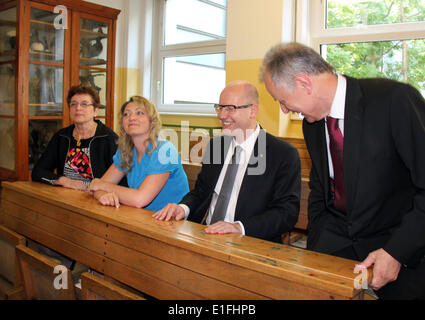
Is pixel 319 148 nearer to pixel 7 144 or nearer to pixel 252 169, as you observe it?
pixel 252 169

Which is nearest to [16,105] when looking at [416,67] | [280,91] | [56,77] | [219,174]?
[56,77]

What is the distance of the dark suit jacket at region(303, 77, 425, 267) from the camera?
1.11m

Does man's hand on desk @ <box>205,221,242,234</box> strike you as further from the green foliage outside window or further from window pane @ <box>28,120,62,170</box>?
window pane @ <box>28,120,62,170</box>

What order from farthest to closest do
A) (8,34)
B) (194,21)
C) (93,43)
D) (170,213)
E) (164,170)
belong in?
(194,21) → (93,43) → (8,34) → (164,170) → (170,213)

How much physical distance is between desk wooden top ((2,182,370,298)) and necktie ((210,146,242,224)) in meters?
0.33

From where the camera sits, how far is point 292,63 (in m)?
1.30

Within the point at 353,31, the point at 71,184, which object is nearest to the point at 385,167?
the point at 71,184

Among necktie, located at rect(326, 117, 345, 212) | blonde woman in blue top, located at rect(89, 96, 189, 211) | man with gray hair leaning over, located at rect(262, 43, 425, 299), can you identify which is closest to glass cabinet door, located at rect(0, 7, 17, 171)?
blonde woman in blue top, located at rect(89, 96, 189, 211)

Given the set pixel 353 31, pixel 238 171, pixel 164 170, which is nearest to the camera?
pixel 238 171

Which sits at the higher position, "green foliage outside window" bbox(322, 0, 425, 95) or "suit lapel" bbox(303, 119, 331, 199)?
"green foliage outside window" bbox(322, 0, 425, 95)

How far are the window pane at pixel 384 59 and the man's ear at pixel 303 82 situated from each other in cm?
228

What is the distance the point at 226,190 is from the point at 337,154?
26.3 inches

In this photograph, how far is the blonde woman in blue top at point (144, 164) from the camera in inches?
79.7

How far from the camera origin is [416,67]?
317cm
